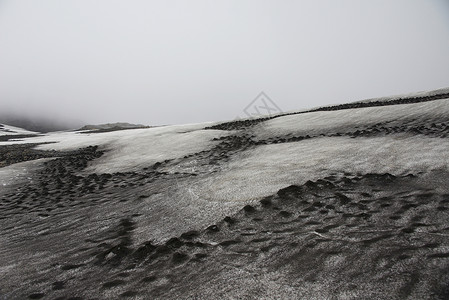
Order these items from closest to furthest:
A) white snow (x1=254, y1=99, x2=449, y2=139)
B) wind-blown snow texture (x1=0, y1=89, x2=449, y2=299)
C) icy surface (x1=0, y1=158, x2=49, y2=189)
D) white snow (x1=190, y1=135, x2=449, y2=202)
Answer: wind-blown snow texture (x1=0, y1=89, x2=449, y2=299)
white snow (x1=190, y1=135, x2=449, y2=202)
icy surface (x1=0, y1=158, x2=49, y2=189)
white snow (x1=254, y1=99, x2=449, y2=139)

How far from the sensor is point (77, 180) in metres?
14.8

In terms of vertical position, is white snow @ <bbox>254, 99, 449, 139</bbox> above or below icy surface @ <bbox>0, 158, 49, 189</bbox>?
above

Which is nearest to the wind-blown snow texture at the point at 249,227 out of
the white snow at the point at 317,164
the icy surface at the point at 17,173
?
the white snow at the point at 317,164

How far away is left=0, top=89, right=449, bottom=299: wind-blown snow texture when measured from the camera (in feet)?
15.3

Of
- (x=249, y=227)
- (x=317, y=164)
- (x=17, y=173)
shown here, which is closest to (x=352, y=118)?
(x=317, y=164)

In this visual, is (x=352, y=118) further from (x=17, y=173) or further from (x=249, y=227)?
(x=17, y=173)

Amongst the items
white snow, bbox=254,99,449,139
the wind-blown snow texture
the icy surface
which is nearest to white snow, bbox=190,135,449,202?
the wind-blown snow texture

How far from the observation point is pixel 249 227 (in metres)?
6.84

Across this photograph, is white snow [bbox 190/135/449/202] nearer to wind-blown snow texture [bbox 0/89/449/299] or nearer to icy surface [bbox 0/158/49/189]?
wind-blown snow texture [bbox 0/89/449/299]

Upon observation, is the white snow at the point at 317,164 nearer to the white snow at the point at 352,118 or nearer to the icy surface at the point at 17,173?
the white snow at the point at 352,118

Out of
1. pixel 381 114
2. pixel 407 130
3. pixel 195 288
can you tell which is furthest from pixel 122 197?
pixel 381 114

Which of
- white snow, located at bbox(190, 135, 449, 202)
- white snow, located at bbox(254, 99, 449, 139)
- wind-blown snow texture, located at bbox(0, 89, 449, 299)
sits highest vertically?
white snow, located at bbox(254, 99, 449, 139)

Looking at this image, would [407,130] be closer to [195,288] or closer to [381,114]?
[381,114]

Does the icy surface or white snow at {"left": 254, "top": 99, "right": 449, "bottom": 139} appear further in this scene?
white snow at {"left": 254, "top": 99, "right": 449, "bottom": 139}
